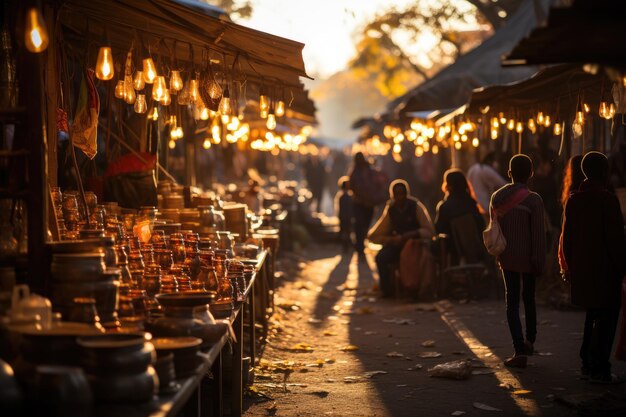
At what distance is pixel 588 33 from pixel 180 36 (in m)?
4.93

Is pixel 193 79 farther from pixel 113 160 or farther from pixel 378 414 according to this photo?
pixel 378 414

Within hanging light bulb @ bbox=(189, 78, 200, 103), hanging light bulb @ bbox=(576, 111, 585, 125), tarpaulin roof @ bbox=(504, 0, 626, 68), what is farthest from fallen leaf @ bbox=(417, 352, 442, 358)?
tarpaulin roof @ bbox=(504, 0, 626, 68)

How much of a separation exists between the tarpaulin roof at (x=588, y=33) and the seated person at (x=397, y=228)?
9.75 m

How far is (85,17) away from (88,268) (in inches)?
166

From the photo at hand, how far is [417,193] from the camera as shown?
98.5 ft

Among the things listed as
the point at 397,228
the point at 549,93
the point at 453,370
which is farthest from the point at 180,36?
the point at 397,228

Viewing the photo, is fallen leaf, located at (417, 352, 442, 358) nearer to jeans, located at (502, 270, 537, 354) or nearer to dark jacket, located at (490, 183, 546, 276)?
jeans, located at (502, 270, 537, 354)

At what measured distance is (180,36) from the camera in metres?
9.46

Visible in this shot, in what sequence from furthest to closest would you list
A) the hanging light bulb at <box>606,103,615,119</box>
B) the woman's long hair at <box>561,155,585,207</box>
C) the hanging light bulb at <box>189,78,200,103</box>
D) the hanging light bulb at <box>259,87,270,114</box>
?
1. the hanging light bulb at <box>259,87,270,114</box>
2. the hanging light bulb at <box>606,103,615,119</box>
3. the hanging light bulb at <box>189,78,200,103</box>
4. the woman's long hair at <box>561,155,585,207</box>

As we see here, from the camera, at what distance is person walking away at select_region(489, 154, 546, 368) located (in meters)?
9.34

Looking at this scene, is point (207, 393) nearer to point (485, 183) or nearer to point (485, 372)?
point (485, 372)

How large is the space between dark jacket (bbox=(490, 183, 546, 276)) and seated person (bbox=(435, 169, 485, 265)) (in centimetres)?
525

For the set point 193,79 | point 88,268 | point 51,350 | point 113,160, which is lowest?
point 51,350

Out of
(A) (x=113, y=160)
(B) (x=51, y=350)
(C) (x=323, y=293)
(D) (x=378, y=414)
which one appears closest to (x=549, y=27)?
(B) (x=51, y=350)
